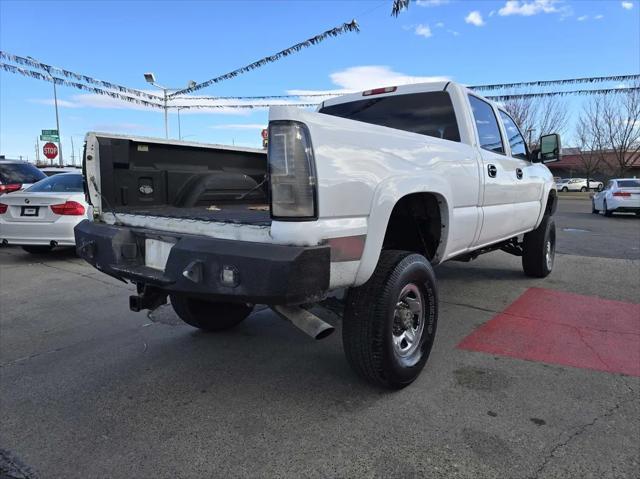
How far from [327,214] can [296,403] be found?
1.31m

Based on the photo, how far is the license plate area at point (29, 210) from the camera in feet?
24.2

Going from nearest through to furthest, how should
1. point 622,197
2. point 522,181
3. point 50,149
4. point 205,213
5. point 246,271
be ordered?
point 246,271 < point 205,213 < point 522,181 < point 622,197 < point 50,149

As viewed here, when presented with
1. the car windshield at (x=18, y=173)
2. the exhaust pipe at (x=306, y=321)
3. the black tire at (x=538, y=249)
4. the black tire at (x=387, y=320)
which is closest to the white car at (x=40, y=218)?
the car windshield at (x=18, y=173)

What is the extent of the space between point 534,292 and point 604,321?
43.9 inches

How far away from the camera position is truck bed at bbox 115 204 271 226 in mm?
2798

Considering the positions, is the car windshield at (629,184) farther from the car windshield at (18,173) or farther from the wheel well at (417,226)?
the car windshield at (18,173)

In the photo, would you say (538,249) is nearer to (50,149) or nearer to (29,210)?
(29,210)

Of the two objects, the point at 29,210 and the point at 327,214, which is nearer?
the point at 327,214

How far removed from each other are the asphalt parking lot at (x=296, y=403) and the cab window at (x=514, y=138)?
1.67 meters

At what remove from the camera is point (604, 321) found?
4562 mm

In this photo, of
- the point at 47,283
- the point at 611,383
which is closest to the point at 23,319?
the point at 47,283

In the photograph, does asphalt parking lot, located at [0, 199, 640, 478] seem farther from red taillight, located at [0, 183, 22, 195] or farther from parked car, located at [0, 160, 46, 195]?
parked car, located at [0, 160, 46, 195]

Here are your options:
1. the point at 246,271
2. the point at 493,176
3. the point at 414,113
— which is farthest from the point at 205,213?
the point at 493,176

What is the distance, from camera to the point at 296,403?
298cm
